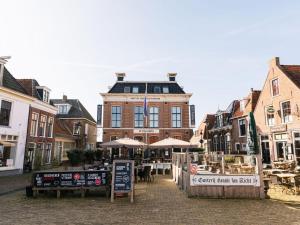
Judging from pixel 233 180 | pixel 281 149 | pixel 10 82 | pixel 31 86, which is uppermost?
pixel 31 86

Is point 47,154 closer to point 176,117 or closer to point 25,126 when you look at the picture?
point 25,126

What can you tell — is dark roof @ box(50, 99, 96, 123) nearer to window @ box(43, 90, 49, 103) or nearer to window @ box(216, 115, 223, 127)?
window @ box(43, 90, 49, 103)

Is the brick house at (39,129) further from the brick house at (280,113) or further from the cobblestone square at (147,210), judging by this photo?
the brick house at (280,113)

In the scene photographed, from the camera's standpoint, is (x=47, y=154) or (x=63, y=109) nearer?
(x=47, y=154)

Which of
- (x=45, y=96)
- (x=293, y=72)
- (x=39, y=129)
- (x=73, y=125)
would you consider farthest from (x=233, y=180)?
(x=73, y=125)

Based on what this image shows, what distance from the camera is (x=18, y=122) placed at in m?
19.6

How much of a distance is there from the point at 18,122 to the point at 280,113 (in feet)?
73.0

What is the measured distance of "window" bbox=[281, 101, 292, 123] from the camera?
783 inches

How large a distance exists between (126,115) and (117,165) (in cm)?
2067

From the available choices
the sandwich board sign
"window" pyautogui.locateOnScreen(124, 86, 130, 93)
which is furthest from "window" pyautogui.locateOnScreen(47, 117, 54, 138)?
the sandwich board sign

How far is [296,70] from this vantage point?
2162cm

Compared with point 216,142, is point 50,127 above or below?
above

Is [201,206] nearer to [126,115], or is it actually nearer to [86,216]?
[86,216]

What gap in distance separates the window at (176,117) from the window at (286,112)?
1257 cm
